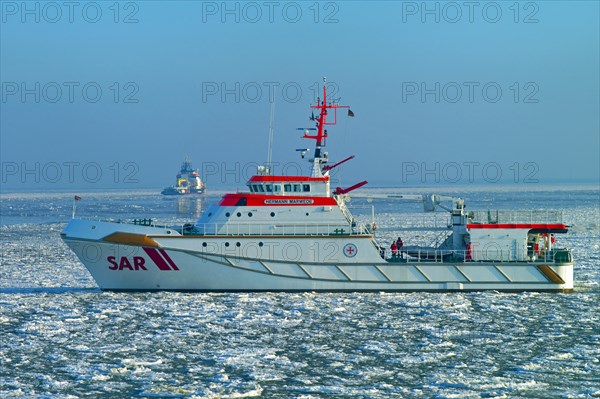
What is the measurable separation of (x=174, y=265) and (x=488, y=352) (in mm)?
11467

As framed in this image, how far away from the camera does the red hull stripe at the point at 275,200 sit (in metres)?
28.0

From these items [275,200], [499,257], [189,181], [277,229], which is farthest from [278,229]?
[189,181]

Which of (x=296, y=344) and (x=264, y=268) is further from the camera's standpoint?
(x=264, y=268)

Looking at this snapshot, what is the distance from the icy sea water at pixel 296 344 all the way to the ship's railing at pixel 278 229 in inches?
82.1

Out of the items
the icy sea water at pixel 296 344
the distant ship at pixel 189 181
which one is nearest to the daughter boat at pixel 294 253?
the icy sea water at pixel 296 344

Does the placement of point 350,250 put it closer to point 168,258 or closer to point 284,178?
point 284,178

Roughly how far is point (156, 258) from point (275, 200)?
4241mm

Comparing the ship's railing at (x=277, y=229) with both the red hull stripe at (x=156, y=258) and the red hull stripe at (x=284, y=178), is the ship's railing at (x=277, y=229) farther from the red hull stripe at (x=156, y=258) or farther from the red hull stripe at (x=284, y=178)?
the red hull stripe at (x=284, y=178)

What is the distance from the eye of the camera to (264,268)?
2733 cm

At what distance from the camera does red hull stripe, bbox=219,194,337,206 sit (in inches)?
1101

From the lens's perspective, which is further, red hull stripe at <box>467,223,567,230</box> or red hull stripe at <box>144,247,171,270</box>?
red hull stripe at <box>467,223,567,230</box>

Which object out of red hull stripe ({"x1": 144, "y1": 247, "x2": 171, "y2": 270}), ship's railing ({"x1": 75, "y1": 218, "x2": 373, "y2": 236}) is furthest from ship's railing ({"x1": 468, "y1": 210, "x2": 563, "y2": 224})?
red hull stripe ({"x1": 144, "y1": 247, "x2": 171, "y2": 270})

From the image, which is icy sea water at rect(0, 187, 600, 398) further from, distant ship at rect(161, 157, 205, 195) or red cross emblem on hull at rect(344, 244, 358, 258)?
distant ship at rect(161, 157, 205, 195)

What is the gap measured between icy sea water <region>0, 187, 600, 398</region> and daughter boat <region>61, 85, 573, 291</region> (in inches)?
26.5
